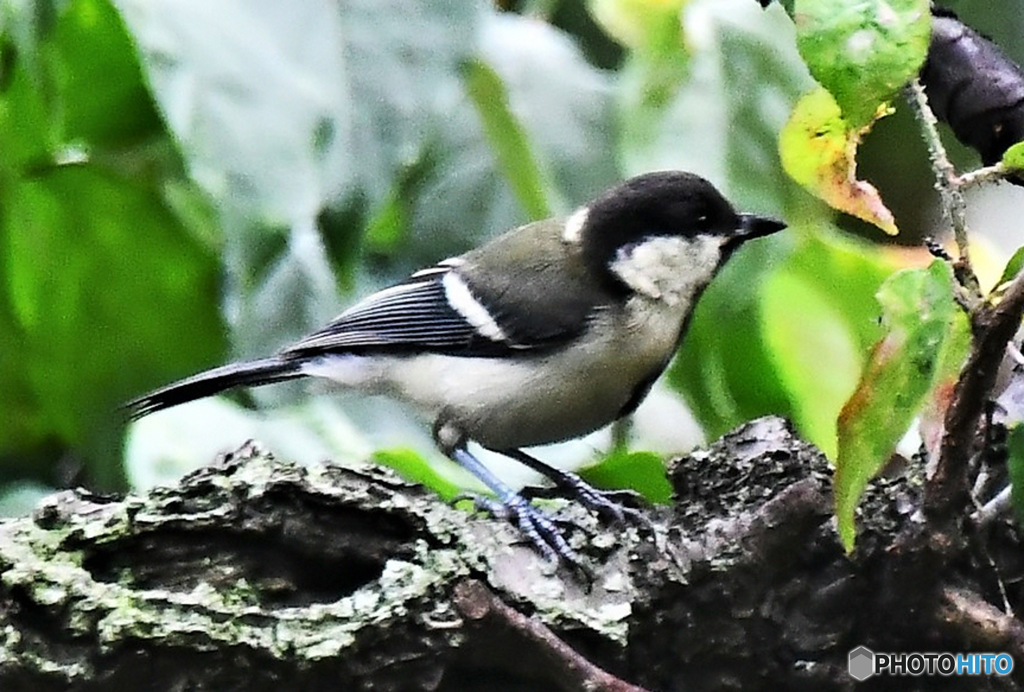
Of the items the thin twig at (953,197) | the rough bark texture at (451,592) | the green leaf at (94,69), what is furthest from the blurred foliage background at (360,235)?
the thin twig at (953,197)

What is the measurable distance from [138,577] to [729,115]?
0.62 m

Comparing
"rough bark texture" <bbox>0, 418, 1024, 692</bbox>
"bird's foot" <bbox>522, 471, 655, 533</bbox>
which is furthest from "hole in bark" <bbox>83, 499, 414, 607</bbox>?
"bird's foot" <bbox>522, 471, 655, 533</bbox>

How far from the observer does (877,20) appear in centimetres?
40

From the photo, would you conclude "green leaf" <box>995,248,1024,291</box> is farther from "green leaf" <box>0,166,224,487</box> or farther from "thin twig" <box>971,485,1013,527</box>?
"green leaf" <box>0,166,224,487</box>

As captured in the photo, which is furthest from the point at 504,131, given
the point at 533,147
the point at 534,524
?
the point at 534,524

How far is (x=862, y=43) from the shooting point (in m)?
0.40

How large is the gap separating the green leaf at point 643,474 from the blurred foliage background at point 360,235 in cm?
18

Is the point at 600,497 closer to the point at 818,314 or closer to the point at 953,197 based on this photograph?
the point at 953,197

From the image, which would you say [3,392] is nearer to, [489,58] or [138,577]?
[489,58]

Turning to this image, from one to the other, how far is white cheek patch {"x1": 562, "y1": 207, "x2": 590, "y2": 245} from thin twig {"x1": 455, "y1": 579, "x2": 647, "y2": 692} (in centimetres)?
51

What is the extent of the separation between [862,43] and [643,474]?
31 centimetres

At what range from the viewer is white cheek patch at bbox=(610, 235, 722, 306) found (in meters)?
0.94

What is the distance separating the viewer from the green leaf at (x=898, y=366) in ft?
1.32

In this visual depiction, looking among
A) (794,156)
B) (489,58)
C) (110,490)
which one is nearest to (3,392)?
(110,490)
